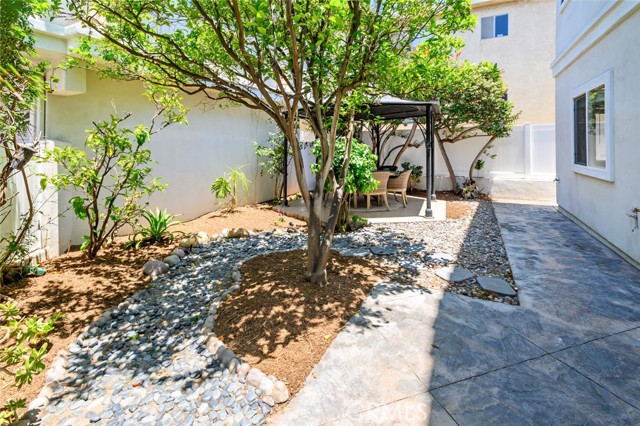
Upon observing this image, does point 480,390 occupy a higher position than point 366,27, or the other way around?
point 366,27

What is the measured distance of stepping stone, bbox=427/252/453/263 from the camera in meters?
5.40

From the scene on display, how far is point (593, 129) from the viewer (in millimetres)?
6832

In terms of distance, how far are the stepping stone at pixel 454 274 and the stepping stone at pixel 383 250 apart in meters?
1.02

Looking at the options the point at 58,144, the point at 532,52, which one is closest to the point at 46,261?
the point at 58,144

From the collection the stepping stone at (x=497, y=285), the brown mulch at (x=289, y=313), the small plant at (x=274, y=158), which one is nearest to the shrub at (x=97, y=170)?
the brown mulch at (x=289, y=313)

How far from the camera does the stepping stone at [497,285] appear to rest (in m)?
4.20

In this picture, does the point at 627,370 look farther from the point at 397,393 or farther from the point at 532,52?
the point at 532,52

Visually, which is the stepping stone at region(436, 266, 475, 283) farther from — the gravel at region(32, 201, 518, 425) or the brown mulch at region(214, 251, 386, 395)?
the brown mulch at region(214, 251, 386, 395)

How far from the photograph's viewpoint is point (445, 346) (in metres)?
3.05

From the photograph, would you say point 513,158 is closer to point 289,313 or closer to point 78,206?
point 289,313

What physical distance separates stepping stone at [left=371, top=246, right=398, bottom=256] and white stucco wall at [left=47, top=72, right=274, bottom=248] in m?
4.64

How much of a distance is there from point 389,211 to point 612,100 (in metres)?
Result: 5.15

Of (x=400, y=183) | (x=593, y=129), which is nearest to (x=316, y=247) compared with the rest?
(x=593, y=129)

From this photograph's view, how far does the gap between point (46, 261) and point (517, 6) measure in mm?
18142
